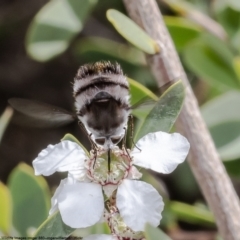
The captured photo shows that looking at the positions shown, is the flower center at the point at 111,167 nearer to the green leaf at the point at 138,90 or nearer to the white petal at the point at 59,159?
the white petal at the point at 59,159

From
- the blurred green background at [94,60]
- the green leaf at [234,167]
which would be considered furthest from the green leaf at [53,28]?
the green leaf at [234,167]

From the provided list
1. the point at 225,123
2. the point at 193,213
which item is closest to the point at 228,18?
the point at 225,123

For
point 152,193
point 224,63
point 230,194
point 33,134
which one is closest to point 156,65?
point 230,194

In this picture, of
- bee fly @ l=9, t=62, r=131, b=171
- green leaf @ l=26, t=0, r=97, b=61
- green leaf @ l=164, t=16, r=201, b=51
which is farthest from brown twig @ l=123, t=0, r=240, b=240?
green leaf @ l=164, t=16, r=201, b=51

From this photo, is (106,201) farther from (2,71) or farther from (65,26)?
(2,71)

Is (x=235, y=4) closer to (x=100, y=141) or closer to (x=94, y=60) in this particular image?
(x=94, y=60)

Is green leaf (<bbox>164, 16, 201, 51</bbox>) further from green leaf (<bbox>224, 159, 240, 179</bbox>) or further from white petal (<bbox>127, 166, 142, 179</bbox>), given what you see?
white petal (<bbox>127, 166, 142, 179</bbox>)
